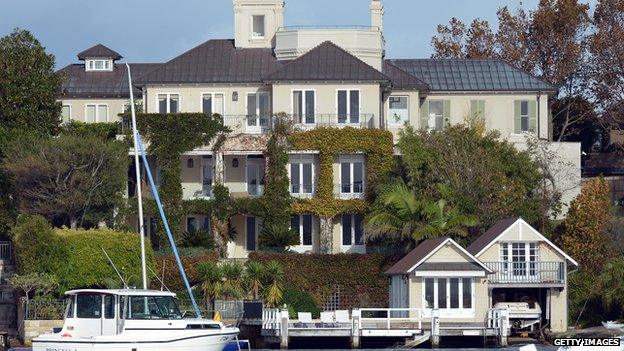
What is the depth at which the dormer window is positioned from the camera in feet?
285

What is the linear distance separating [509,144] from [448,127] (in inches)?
116

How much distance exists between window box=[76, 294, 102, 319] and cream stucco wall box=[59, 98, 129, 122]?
3448cm

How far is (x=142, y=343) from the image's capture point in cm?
4875

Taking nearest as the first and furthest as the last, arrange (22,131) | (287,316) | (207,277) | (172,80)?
(287,316) < (207,277) < (22,131) < (172,80)

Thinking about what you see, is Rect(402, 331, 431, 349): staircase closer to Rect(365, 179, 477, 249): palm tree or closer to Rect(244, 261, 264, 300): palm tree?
Rect(244, 261, 264, 300): palm tree

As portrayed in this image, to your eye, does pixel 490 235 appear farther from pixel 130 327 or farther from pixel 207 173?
pixel 130 327

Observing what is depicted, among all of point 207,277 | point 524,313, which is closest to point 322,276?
point 207,277

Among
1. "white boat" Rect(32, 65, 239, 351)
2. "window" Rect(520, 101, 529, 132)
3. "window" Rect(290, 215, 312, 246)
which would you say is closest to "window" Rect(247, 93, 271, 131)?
"window" Rect(290, 215, 312, 246)

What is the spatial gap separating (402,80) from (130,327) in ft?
106

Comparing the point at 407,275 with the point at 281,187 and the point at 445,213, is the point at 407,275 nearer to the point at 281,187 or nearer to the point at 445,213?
the point at 445,213

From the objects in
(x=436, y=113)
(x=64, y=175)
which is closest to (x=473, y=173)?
(x=436, y=113)

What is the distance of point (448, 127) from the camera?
243ft

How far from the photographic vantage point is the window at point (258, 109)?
76125mm

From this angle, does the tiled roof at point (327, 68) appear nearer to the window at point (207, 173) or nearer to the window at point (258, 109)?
the window at point (258, 109)
